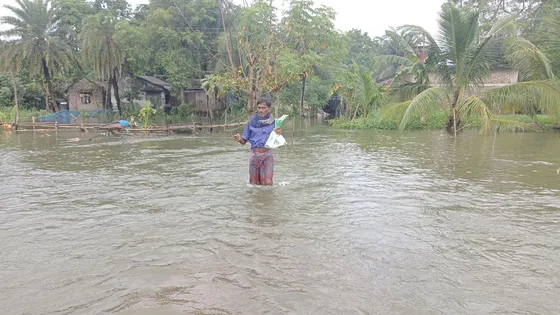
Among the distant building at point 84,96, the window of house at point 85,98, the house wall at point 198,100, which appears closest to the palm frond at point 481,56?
the house wall at point 198,100

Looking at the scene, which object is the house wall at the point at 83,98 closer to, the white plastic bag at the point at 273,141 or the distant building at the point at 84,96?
the distant building at the point at 84,96

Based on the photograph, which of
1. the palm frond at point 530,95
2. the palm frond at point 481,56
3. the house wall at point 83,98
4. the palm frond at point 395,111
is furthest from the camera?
the house wall at point 83,98

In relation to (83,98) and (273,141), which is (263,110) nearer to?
(273,141)

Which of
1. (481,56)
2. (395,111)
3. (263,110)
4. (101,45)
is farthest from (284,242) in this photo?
(101,45)

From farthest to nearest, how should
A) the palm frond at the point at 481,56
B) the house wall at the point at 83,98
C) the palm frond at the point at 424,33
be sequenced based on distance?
the house wall at the point at 83,98 → the palm frond at the point at 424,33 → the palm frond at the point at 481,56

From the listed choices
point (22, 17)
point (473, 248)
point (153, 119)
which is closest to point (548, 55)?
point (473, 248)

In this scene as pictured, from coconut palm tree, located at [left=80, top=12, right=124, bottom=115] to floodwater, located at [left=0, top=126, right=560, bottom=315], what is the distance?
24.8 meters

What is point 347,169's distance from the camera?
947cm

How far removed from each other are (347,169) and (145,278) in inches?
260

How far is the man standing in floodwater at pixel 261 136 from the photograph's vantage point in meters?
6.83

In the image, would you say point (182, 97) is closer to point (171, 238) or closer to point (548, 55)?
point (548, 55)

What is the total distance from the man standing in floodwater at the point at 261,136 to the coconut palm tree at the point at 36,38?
30.9 metres

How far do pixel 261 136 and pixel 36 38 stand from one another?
32576mm

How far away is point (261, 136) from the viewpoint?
22.6ft
